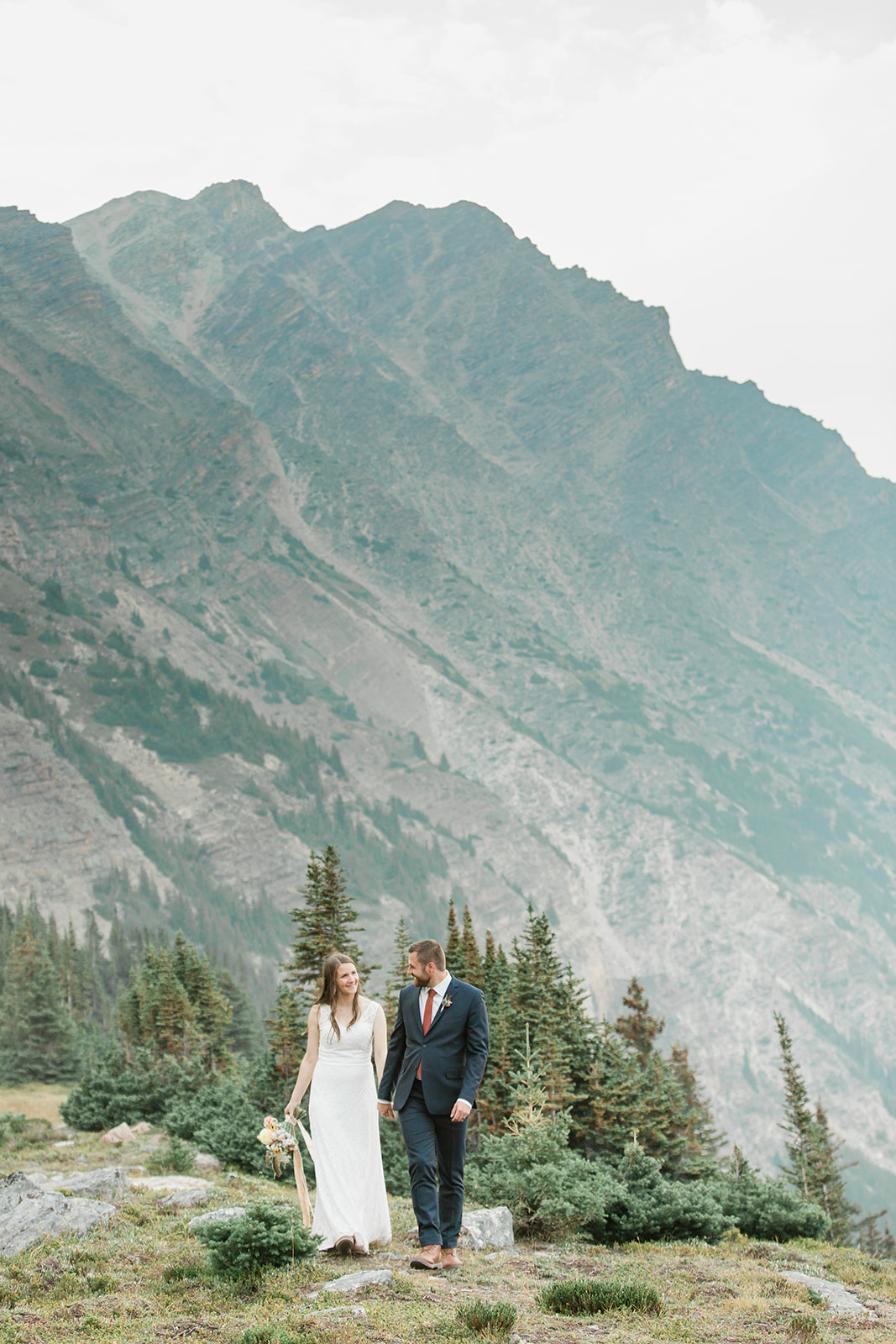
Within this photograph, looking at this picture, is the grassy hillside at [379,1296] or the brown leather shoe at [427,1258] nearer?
the grassy hillside at [379,1296]

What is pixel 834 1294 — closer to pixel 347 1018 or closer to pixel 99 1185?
pixel 347 1018

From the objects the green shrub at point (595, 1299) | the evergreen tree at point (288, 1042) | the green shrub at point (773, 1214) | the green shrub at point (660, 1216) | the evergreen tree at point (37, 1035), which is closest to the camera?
the green shrub at point (595, 1299)

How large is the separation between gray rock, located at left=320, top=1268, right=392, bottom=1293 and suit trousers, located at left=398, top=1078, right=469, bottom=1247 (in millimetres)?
791

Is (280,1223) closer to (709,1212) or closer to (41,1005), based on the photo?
(709,1212)

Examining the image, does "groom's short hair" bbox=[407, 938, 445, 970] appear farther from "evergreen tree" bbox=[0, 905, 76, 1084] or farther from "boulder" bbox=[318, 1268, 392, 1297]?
"evergreen tree" bbox=[0, 905, 76, 1084]

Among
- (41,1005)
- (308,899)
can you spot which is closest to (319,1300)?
(308,899)

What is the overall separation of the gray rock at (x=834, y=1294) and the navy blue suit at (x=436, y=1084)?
17.1 ft

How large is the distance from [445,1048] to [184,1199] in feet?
27.8

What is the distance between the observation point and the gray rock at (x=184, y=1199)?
1836 centimetres

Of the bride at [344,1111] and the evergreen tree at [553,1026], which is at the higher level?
the bride at [344,1111]

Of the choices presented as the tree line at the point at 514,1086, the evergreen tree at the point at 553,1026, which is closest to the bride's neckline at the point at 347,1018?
the tree line at the point at 514,1086

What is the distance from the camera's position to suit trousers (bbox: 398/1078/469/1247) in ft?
42.3

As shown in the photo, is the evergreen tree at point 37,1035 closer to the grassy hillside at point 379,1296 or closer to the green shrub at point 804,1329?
the grassy hillside at point 379,1296

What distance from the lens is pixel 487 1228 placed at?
16766 mm
